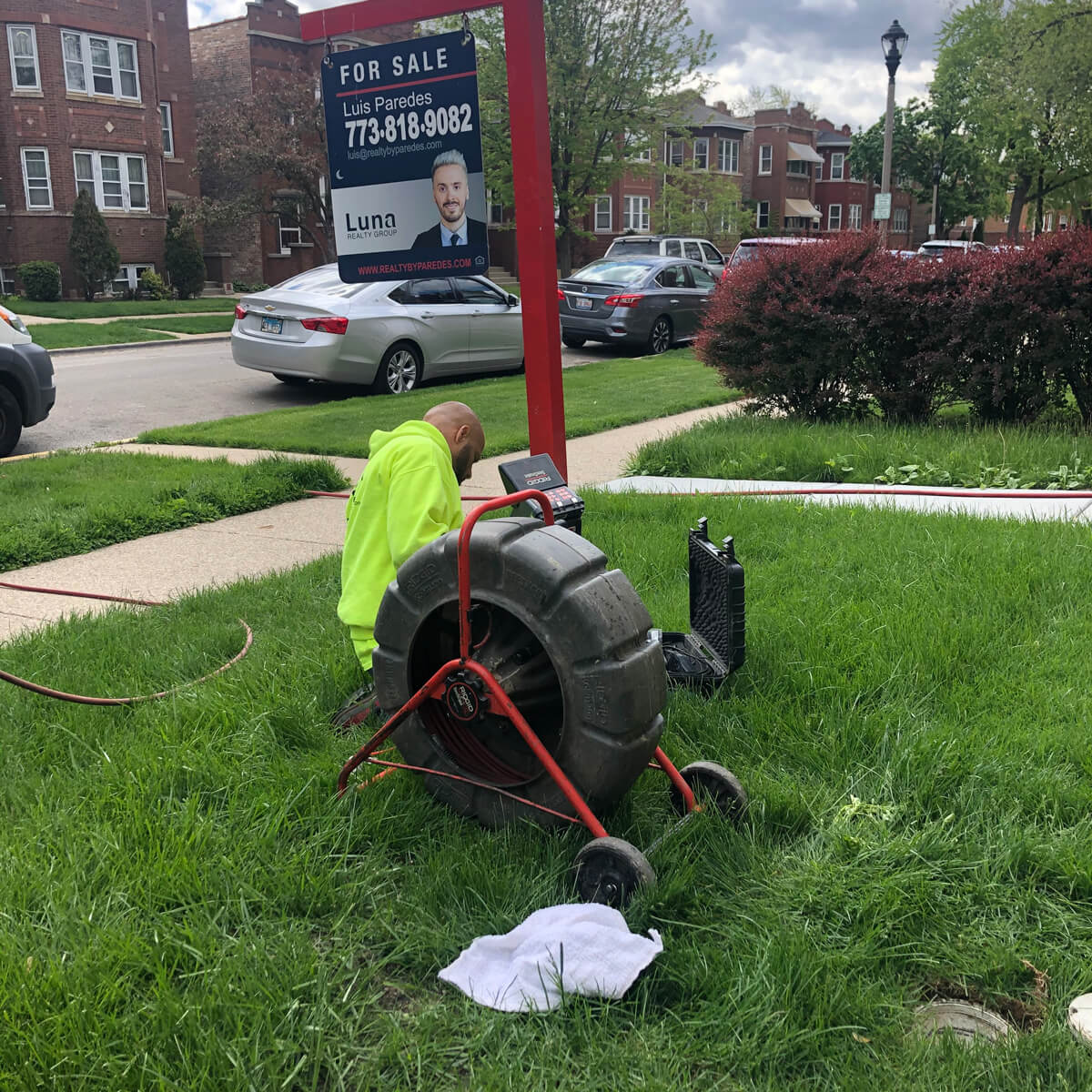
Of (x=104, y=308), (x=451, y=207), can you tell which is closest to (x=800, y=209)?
(x=104, y=308)

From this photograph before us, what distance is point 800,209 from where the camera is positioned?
7088 centimetres

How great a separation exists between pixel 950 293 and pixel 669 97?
26628 mm

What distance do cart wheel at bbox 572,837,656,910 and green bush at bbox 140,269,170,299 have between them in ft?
116

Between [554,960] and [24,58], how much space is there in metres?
38.7

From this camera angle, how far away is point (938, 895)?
8.55ft

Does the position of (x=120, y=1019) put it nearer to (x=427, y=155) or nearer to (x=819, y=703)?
(x=819, y=703)

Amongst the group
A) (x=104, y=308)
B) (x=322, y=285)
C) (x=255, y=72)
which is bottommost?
(x=104, y=308)

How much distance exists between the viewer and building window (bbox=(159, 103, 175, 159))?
4000 cm

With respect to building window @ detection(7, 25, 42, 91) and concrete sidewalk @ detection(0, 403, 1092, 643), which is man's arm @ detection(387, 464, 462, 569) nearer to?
concrete sidewalk @ detection(0, 403, 1092, 643)

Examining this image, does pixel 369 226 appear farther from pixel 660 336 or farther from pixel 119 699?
pixel 660 336

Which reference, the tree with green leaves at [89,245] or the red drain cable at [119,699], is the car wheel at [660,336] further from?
A: the tree with green leaves at [89,245]

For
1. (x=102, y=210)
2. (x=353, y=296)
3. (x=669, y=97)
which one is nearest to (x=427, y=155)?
(x=353, y=296)

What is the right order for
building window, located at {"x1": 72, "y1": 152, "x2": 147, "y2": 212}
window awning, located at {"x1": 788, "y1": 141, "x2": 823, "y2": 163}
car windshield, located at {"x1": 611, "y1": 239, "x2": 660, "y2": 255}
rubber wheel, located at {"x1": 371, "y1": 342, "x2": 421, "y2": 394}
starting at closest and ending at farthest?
rubber wheel, located at {"x1": 371, "y1": 342, "x2": 421, "y2": 394} < car windshield, located at {"x1": 611, "y1": 239, "x2": 660, "y2": 255} < building window, located at {"x1": 72, "y1": 152, "x2": 147, "y2": 212} < window awning, located at {"x1": 788, "y1": 141, "x2": 823, "y2": 163}


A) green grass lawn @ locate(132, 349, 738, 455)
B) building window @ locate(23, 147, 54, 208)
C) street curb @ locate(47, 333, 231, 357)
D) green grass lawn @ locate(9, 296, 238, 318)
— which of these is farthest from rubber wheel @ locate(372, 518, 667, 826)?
building window @ locate(23, 147, 54, 208)
